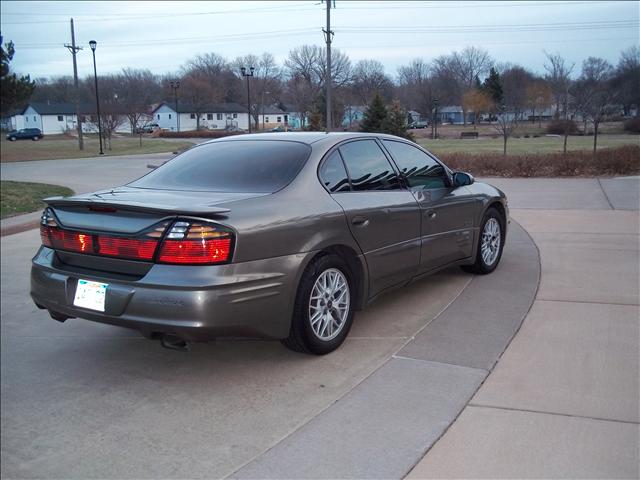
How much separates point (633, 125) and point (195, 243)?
12.0m

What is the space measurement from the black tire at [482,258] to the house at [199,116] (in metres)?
47.6

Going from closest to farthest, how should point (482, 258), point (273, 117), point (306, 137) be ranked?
point (306, 137) → point (482, 258) → point (273, 117)

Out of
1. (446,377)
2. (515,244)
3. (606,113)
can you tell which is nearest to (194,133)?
(606,113)

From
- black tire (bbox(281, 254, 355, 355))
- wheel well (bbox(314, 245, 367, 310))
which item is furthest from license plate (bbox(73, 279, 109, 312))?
wheel well (bbox(314, 245, 367, 310))

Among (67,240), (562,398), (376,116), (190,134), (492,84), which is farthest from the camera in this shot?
(190,134)

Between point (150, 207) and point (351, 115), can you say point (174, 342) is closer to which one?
point (150, 207)

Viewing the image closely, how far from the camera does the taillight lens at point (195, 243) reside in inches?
133

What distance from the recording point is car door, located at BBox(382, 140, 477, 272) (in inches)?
201

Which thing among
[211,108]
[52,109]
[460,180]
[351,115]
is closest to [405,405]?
[460,180]

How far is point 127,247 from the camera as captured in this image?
3.51m

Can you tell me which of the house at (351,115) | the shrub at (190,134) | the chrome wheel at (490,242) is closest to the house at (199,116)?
the shrub at (190,134)

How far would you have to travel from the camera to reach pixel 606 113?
1393 cm

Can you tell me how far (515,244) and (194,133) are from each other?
5254 cm

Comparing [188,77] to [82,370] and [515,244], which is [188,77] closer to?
[515,244]
